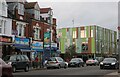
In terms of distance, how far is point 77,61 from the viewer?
46.2m

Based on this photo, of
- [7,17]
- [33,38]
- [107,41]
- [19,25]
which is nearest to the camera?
[7,17]

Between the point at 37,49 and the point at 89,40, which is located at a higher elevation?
the point at 89,40

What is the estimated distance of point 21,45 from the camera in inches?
1702

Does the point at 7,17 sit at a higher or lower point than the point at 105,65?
higher

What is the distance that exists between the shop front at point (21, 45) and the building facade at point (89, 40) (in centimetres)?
4063

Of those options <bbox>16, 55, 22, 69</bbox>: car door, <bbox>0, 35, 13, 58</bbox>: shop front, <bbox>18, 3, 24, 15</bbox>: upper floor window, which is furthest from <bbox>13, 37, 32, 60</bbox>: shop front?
<bbox>16, 55, 22, 69</bbox>: car door

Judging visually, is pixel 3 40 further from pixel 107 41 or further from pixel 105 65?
pixel 107 41

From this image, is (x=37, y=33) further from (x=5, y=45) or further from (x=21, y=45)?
(x=5, y=45)

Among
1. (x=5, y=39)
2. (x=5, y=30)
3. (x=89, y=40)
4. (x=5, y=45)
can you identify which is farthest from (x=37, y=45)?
(x=89, y=40)

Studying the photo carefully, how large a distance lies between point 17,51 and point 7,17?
5060 mm

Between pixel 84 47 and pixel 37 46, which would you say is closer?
pixel 37 46

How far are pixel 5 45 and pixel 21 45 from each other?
2.87 meters

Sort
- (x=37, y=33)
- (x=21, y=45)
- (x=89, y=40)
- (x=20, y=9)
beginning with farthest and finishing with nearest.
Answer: (x=89, y=40), (x=37, y=33), (x=20, y=9), (x=21, y=45)

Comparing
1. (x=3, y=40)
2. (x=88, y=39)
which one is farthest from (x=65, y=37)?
(x=3, y=40)
